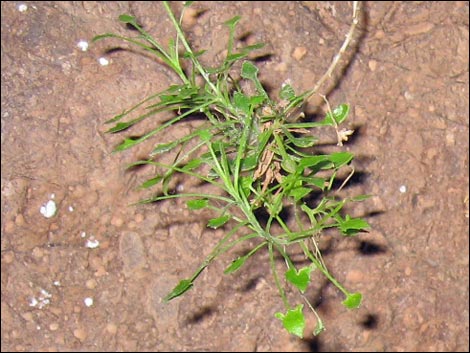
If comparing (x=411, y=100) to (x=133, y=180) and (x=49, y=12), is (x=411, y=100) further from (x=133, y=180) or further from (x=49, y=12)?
(x=49, y=12)

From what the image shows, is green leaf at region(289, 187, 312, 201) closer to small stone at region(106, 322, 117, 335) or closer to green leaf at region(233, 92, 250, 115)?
green leaf at region(233, 92, 250, 115)

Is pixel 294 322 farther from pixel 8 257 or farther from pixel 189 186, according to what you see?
pixel 8 257

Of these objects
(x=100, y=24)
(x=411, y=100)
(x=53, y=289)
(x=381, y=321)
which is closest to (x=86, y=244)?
(x=53, y=289)

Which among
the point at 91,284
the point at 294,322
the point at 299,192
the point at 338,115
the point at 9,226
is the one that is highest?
the point at 338,115

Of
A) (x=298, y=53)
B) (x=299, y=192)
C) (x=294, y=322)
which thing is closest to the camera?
(x=294, y=322)

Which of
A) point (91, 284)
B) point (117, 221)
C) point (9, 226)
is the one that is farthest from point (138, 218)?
point (9, 226)
